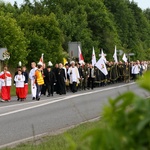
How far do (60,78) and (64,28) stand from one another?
38.1m

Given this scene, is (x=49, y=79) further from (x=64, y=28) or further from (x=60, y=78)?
(x=64, y=28)

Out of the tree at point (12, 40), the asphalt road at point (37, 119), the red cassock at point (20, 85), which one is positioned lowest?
the asphalt road at point (37, 119)

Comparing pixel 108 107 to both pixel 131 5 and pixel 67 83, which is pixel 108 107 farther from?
pixel 131 5

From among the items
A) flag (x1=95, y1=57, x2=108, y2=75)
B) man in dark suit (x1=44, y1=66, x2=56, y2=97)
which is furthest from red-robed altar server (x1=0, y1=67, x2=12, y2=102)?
flag (x1=95, y1=57, x2=108, y2=75)

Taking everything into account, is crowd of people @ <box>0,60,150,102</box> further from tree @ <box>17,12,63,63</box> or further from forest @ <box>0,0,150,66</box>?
tree @ <box>17,12,63,63</box>

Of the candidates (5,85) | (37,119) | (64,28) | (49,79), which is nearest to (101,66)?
(49,79)

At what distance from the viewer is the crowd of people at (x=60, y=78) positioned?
2558 centimetres

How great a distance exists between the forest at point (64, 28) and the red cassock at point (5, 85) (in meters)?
23.2

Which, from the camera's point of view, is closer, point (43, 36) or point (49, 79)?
point (49, 79)

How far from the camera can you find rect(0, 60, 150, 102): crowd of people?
1007 inches

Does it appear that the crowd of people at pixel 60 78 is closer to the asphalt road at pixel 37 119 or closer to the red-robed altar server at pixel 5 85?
the red-robed altar server at pixel 5 85

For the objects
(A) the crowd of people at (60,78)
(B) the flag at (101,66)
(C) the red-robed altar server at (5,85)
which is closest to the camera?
(A) the crowd of people at (60,78)

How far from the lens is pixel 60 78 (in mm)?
30547

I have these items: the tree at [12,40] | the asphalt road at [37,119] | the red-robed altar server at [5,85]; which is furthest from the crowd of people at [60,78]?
the tree at [12,40]
